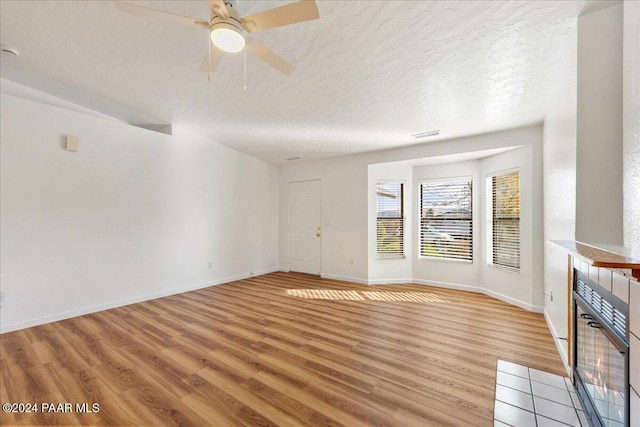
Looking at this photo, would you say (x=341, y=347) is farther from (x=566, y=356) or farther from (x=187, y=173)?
(x=187, y=173)

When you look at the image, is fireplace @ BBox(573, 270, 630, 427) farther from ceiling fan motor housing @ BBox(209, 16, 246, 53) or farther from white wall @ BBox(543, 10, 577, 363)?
ceiling fan motor housing @ BBox(209, 16, 246, 53)

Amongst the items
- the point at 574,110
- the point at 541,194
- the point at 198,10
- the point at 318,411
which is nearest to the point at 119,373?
the point at 318,411

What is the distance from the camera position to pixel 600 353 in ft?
4.92

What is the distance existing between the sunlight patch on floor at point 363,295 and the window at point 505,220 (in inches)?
47.4

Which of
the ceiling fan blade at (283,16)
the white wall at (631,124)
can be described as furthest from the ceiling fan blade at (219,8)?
the white wall at (631,124)

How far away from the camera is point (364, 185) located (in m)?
5.24

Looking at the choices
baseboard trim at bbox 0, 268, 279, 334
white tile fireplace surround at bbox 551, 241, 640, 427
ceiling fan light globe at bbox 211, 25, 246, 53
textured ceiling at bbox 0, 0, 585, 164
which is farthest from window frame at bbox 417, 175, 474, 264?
ceiling fan light globe at bbox 211, 25, 246, 53

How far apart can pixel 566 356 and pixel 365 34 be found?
3260 mm

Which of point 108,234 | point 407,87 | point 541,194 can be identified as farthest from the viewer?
point 108,234

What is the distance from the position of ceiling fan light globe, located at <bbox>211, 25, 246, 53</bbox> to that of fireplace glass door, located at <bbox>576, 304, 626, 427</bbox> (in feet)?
8.80

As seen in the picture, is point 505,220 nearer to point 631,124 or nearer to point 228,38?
point 631,124

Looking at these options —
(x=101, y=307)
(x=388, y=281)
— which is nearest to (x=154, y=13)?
(x=101, y=307)

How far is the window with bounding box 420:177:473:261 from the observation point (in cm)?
470

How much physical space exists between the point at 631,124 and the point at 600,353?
1.35 m
